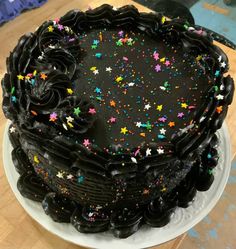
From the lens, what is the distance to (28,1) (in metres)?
1.98

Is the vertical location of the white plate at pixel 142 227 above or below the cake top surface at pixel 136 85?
below

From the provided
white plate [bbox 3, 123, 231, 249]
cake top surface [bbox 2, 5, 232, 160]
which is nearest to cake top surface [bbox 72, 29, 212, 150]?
cake top surface [bbox 2, 5, 232, 160]

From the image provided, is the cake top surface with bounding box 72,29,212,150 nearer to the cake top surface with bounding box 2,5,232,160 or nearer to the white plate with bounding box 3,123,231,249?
the cake top surface with bounding box 2,5,232,160

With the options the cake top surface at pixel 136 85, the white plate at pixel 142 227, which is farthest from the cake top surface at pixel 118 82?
the white plate at pixel 142 227

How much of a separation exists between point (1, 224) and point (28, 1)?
3.94 ft

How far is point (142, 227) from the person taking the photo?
3.80 ft

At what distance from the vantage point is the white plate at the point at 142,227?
3.68ft

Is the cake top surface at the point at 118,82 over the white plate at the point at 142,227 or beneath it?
over

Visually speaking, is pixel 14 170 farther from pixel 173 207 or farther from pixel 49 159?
pixel 173 207

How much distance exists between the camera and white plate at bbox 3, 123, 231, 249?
112 cm

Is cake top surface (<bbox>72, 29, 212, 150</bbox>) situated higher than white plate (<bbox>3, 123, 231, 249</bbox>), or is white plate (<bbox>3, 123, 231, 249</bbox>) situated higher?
cake top surface (<bbox>72, 29, 212, 150</bbox>)

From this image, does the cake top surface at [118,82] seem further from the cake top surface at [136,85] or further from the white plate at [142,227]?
the white plate at [142,227]

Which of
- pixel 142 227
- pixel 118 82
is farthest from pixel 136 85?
pixel 142 227

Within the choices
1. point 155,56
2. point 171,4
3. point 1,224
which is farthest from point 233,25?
point 1,224
